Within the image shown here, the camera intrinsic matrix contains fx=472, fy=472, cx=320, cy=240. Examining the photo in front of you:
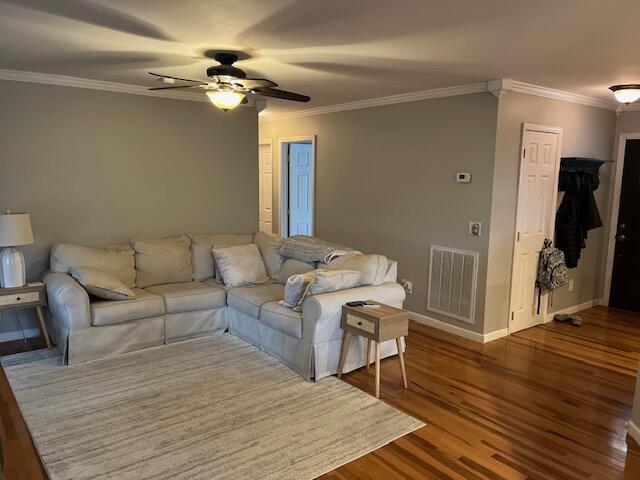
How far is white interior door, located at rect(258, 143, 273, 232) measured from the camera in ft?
24.3

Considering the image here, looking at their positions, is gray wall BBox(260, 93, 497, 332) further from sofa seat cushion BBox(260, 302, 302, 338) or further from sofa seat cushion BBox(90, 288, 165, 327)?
sofa seat cushion BBox(90, 288, 165, 327)

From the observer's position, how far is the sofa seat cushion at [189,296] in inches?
166

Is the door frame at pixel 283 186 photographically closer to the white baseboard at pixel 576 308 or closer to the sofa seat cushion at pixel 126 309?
the sofa seat cushion at pixel 126 309

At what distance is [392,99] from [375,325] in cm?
277

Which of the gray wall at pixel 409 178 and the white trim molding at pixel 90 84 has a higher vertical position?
the white trim molding at pixel 90 84

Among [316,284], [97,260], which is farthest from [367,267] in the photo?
[97,260]

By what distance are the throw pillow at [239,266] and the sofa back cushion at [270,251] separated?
3.6 inches

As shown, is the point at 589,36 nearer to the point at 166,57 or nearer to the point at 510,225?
the point at 510,225

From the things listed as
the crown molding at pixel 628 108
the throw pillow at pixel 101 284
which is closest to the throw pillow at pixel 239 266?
the throw pillow at pixel 101 284

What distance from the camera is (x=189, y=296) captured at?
4.29 meters

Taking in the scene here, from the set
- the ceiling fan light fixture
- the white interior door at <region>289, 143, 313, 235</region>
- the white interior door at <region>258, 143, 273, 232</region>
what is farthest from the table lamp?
the white interior door at <region>258, 143, 273, 232</region>

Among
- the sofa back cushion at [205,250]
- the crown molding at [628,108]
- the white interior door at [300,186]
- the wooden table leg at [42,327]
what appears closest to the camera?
the wooden table leg at [42,327]

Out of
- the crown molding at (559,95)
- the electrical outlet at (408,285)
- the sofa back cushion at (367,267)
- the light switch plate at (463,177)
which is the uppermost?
the crown molding at (559,95)

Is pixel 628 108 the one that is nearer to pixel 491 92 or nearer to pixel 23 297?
pixel 491 92
